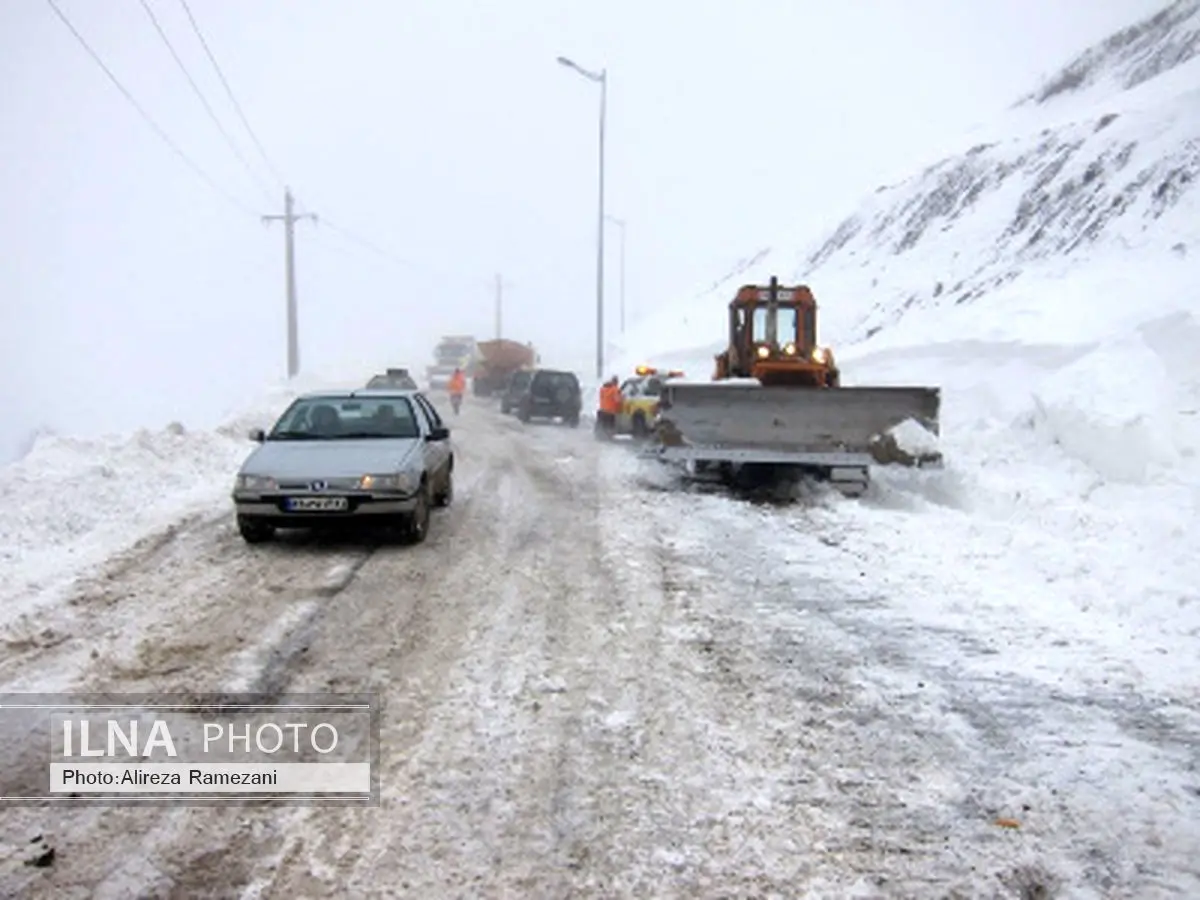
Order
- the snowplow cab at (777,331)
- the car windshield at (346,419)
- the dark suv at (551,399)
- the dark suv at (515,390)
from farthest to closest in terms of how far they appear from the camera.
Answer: the dark suv at (515,390)
the dark suv at (551,399)
the snowplow cab at (777,331)
the car windshield at (346,419)

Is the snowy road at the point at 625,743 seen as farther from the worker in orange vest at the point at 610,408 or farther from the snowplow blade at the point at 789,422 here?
the worker in orange vest at the point at 610,408

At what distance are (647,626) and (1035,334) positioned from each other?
47.1ft

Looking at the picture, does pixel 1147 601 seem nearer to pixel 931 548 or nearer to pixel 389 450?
pixel 931 548

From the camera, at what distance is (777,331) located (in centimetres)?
1497

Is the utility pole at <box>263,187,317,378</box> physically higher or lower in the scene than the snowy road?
higher

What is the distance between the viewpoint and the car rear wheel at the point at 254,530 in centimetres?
879

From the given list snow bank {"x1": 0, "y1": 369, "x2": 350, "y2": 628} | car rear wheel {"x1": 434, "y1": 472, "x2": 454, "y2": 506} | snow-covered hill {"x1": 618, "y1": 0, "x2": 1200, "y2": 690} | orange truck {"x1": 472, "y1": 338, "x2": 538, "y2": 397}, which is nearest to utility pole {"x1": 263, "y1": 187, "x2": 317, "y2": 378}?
orange truck {"x1": 472, "y1": 338, "x2": 538, "y2": 397}

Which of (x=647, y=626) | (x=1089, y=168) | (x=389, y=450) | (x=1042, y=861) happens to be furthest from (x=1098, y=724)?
(x=1089, y=168)

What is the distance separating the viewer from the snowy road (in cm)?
333

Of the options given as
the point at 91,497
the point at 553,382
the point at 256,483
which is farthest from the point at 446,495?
the point at 553,382

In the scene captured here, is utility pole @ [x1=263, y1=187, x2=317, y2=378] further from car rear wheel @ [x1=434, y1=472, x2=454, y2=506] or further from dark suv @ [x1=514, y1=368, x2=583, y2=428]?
car rear wheel @ [x1=434, y1=472, x2=454, y2=506]

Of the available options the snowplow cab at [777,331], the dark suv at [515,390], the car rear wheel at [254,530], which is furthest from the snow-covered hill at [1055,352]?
the dark suv at [515,390]

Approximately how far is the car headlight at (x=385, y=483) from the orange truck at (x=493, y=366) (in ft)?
119

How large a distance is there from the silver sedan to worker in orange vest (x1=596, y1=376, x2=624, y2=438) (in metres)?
11.8
